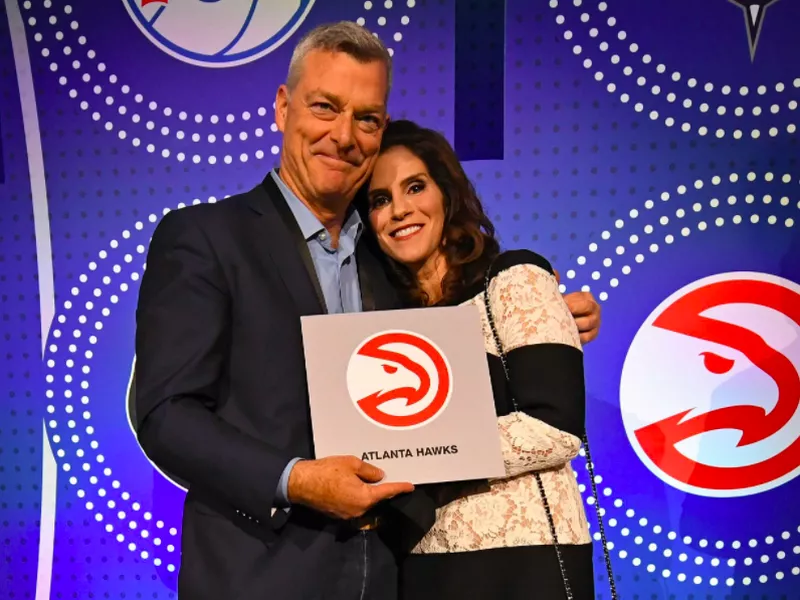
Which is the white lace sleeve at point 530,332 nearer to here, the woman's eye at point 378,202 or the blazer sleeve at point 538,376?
the blazer sleeve at point 538,376

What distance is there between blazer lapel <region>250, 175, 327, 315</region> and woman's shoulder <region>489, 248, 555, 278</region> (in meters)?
0.38

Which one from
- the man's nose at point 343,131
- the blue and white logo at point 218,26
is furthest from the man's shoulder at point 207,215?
the blue and white logo at point 218,26

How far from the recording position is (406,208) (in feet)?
5.74

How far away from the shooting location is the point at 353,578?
4.73 ft

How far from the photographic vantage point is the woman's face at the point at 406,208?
1.75 m

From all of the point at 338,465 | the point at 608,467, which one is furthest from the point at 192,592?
the point at 608,467

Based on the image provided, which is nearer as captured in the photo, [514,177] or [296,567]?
[296,567]

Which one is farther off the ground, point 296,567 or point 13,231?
point 13,231

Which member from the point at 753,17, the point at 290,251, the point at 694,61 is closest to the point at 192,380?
the point at 290,251

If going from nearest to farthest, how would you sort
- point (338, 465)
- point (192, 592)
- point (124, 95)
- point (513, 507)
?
point (338, 465) → point (192, 592) → point (513, 507) → point (124, 95)

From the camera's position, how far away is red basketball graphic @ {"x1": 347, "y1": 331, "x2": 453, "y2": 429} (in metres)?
1.38

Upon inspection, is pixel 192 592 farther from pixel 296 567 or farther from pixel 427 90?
pixel 427 90

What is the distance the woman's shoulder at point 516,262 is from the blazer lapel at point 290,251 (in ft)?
1.25

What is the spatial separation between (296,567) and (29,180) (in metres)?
1.97
